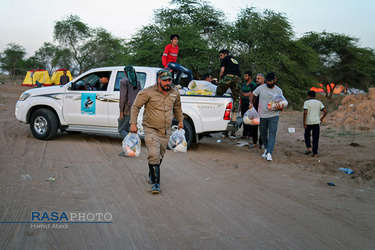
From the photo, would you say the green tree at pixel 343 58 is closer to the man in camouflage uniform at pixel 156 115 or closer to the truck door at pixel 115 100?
the truck door at pixel 115 100

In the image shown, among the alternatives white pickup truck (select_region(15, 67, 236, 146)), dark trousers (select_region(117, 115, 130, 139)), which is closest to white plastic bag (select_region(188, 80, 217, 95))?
white pickup truck (select_region(15, 67, 236, 146))

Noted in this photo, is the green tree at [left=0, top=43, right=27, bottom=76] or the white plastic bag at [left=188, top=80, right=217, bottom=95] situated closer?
the white plastic bag at [left=188, top=80, right=217, bottom=95]

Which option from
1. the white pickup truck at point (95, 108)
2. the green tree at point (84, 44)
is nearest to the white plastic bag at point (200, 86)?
the white pickup truck at point (95, 108)

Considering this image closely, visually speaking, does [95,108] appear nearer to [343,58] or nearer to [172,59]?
[172,59]

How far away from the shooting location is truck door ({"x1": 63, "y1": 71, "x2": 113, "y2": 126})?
28.4 feet

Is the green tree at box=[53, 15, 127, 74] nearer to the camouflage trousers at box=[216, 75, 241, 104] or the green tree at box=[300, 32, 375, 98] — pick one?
the green tree at box=[300, 32, 375, 98]

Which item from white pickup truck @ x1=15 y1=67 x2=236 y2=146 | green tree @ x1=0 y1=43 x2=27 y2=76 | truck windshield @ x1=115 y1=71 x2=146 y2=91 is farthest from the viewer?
green tree @ x1=0 y1=43 x2=27 y2=76

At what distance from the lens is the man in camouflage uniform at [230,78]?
8.59 metres

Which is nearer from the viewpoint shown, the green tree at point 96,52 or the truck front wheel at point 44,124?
the truck front wheel at point 44,124

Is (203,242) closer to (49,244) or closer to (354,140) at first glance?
(49,244)

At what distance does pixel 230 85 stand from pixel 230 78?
0.59ft

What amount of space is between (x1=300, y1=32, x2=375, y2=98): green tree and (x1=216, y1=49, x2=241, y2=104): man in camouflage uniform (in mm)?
26063

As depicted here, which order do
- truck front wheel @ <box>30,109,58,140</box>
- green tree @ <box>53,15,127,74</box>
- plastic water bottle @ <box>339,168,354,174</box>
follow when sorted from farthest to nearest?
green tree @ <box>53,15,127,74</box> → truck front wheel @ <box>30,109,58,140</box> → plastic water bottle @ <box>339,168,354,174</box>

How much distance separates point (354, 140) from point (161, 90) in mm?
8154
